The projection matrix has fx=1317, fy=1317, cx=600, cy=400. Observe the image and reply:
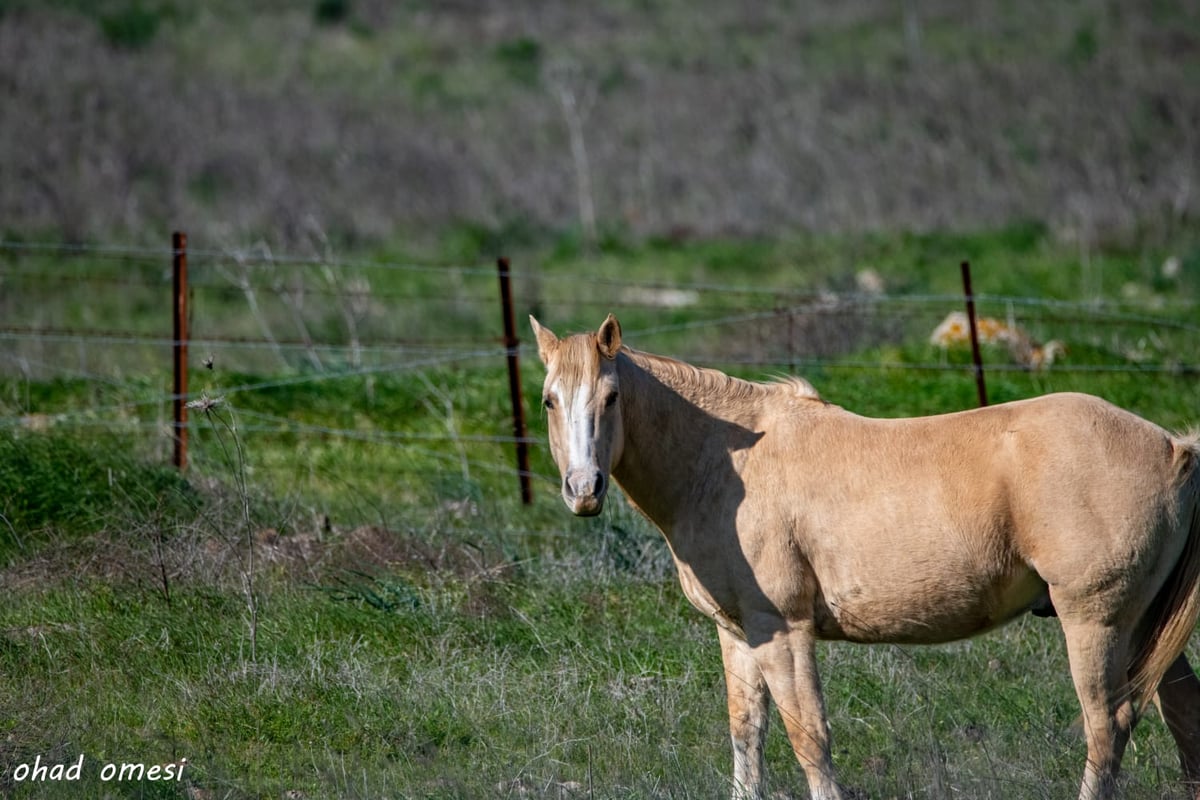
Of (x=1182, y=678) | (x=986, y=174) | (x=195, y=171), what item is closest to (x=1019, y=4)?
(x=986, y=174)

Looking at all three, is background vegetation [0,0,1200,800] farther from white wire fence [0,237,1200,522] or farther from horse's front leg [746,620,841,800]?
horse's front leg [746,620,841,800]

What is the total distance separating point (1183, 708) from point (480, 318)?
37.6ft

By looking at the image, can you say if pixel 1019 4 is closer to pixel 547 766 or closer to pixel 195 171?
pixel 195 171

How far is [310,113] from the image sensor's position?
24.6 m

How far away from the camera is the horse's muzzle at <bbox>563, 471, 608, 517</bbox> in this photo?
188 inches

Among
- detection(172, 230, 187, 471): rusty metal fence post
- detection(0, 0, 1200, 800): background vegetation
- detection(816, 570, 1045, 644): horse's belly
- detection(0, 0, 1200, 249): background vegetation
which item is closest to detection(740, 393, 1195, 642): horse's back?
detection(816, 570, 1045, 644): horse's belly

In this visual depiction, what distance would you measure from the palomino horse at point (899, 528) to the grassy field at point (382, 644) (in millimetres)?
440

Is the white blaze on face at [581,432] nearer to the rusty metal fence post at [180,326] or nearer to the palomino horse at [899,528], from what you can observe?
the palomino horse at [899,528]

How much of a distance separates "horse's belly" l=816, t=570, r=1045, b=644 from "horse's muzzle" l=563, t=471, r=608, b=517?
1048 mm

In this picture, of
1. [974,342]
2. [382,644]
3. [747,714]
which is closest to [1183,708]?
[747,714]

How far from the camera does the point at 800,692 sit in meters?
5.08

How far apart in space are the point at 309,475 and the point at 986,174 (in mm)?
15715

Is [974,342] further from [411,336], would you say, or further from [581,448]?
[411,336]

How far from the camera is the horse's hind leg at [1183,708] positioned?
530 cm
